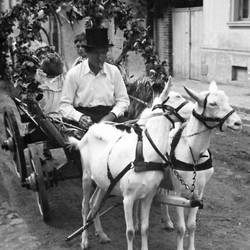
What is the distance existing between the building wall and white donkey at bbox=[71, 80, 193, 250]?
10344mm

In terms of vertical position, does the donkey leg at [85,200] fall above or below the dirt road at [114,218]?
above

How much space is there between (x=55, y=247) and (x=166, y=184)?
4.44 ft

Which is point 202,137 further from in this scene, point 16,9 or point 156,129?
point 16,9

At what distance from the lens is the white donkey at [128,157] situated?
4.25 m

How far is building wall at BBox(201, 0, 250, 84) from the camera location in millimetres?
14648

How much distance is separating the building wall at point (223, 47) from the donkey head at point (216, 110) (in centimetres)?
1087

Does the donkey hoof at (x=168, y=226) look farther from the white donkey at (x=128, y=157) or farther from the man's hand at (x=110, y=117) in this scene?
the man's hand at (x=110, y=117)

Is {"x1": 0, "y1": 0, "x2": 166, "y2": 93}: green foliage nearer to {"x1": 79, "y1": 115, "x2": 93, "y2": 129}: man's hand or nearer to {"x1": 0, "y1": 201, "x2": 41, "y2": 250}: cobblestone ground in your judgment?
{"x1": 79, "y1": 115, "x2": 93, "y2": 129}: man's hand

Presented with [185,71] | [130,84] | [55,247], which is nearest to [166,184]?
[55,247]

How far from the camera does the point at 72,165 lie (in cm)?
579

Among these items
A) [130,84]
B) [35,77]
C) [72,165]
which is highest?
[35,77]

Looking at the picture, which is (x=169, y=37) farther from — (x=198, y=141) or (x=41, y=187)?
(x=198, y=141)

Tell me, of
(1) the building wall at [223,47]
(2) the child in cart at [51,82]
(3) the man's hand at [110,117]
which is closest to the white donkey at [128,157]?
(3) the man's hand at [110,117]

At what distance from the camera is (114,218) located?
5816 millimetres
